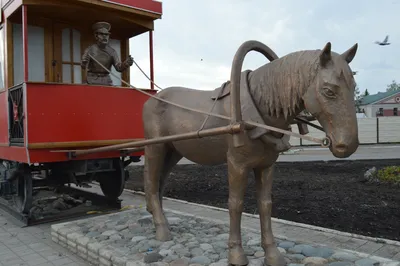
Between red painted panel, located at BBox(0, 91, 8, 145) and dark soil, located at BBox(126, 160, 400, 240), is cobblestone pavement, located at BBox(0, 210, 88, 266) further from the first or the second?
dark soil, located at BBox(126, 160, 400, 240)

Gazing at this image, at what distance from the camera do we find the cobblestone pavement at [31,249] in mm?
3960

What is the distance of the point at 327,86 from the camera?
7.68 feet

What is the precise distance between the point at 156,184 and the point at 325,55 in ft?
7.96

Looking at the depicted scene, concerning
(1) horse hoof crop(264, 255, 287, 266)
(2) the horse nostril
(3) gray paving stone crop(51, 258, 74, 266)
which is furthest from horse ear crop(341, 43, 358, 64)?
(3) gray paving stone crop(51, 258, 74, 266)

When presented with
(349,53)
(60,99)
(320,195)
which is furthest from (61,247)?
(320,195)

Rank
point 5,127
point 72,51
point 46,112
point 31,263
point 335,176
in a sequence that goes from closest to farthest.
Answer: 1. point 31,263
2. point 46,112
3. point 5,127
4. point 72,51
5. point 335,176

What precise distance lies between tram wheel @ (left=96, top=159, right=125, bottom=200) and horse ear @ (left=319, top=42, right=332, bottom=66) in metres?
4.48

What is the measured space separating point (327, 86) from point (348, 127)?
0.29m

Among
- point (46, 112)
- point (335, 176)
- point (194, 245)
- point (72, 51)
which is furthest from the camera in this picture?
point (335, 176)

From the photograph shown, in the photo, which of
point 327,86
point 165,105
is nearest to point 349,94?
point 327,86

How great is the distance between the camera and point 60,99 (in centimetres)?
494

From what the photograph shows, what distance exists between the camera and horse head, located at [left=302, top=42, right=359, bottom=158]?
2314 mm

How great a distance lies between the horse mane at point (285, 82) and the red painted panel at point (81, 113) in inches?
116

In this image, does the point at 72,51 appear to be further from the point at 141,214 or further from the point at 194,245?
the point at 194,245
